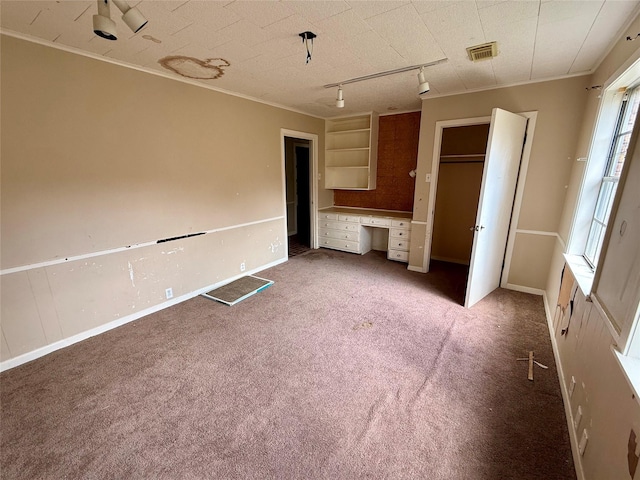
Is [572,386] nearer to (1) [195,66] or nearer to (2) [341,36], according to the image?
(2) [341,36]

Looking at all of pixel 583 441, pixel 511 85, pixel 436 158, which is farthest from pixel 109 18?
pixel 511 85

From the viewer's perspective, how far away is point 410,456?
1447 millimetres

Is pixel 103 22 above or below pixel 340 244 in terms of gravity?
above

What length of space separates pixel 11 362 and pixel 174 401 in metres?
1.46

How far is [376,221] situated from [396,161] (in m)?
1.14

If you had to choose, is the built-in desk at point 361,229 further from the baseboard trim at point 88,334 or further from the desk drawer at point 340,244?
the baseboard trim at point 88,334

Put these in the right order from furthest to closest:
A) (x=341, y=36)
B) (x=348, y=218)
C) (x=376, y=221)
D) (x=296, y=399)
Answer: (x=348, y=218) < (x=376, y=221) < (x=341, y=36) < (x=296, y=399)

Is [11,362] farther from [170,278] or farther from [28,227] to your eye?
[170,278]

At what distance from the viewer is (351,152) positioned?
198 inches

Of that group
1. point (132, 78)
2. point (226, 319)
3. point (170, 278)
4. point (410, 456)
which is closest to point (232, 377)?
point (226, 319)

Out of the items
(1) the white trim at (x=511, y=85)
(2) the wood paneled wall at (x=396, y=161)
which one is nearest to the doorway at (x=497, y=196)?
(1) the white trim at (x=511, y=85)

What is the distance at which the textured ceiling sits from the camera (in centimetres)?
164

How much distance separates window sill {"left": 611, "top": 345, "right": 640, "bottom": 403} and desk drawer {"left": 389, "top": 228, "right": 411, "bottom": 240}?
3266 mm

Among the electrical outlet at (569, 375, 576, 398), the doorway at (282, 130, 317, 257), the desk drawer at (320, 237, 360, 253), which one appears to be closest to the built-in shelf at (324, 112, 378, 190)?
the doorway at (282, 130, 317, 257)
